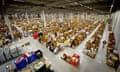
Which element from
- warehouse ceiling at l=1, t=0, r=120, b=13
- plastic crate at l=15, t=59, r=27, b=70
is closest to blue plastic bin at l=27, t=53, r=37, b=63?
plastic crate at l=15, t=59, r=27, b=70

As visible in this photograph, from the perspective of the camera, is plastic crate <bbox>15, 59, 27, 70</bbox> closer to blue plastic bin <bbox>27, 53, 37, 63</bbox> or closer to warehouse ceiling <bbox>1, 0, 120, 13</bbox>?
blue plastic bin <bbox>27, 53, 37, 63</bbox>

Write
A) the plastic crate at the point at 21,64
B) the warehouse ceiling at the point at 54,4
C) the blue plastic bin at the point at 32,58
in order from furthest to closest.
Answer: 1. the blue plastic bin at the point at 32,58
2. the plastic crate at the point at 21,64
3. the warehouse ceiling at the point at 54,4

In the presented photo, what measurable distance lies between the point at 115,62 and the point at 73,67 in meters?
3.04

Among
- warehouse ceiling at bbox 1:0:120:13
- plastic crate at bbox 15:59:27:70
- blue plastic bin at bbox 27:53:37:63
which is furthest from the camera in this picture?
blue plastic bin at bbox 27:53:37:63

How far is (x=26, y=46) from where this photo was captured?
9.70 meters

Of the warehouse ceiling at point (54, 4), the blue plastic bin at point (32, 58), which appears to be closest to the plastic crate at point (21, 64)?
the blue plastic bin at point (32, 58)

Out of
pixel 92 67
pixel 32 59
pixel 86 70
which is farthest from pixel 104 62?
pixel 32 59

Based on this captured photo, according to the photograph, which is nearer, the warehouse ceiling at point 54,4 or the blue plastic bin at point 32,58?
the warehouse ceiling at point 54,4

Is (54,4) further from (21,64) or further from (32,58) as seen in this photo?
(21,64)

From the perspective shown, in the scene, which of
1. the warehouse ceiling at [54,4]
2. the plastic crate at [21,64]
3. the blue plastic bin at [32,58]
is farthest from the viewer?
the blue plastic bin at [32,58]

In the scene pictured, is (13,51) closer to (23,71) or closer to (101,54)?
(23,71)

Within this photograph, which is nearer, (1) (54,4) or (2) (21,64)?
(2) (21,64)

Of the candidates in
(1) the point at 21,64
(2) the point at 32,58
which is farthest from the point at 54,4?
(1) the point at 21,64

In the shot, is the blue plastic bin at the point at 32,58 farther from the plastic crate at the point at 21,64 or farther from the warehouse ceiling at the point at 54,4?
the warehouse ceiling at the point at 54,4
